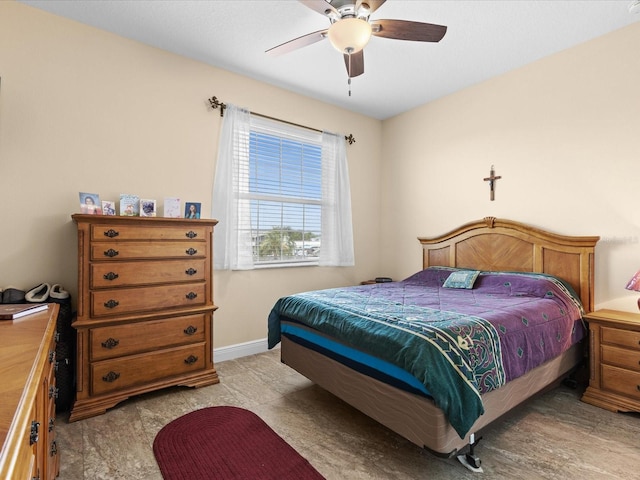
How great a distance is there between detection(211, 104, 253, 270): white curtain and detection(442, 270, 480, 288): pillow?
198cm

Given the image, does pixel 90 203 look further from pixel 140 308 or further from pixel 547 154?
pixel 547 154

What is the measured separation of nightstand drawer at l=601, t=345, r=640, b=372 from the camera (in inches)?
89.7

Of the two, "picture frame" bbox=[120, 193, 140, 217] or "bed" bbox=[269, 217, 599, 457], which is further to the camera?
"picture frame" bbox=[120, 193, 140, 217]

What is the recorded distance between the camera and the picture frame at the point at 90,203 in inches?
95.6

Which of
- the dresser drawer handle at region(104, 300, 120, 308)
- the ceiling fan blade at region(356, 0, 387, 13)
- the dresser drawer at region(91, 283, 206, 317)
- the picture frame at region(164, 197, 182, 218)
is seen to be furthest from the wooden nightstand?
the dresser drawer handle at region(104, 300, 120, 308)

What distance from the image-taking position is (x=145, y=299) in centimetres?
251

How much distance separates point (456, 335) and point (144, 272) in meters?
2.17

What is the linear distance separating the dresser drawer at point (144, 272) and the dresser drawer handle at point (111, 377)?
0.61 meters

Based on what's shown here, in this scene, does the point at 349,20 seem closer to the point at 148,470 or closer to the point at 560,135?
the point at 560,135

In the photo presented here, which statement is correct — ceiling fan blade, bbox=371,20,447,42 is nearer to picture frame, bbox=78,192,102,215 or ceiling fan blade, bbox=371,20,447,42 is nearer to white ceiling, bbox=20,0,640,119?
white ceiling, bbox=20,0,640,119

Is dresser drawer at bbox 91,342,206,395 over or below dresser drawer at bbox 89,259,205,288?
below

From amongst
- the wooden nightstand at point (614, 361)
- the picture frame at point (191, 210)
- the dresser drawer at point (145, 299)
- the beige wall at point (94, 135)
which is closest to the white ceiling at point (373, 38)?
the beige wall at point (94, 135)

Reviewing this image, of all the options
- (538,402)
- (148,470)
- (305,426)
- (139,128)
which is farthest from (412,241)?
(148,470)

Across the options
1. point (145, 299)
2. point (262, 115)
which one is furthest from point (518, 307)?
point (262, 115)
